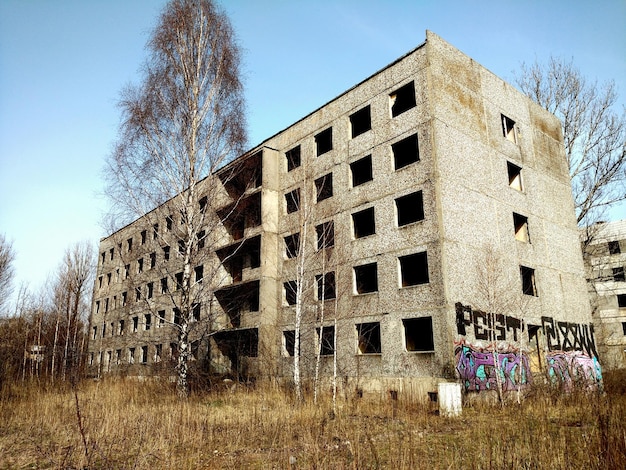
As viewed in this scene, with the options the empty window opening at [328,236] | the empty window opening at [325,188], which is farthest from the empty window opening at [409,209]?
the empty window opening at [325,188]

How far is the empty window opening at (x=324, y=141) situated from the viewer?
22109mm

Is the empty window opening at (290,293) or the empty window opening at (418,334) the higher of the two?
the empty window opening at (290,293)

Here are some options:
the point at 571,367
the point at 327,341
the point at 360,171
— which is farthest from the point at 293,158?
the point at 571,367

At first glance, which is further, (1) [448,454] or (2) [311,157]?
(2) [311,157]

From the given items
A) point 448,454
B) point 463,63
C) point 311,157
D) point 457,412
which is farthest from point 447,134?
point 448,454

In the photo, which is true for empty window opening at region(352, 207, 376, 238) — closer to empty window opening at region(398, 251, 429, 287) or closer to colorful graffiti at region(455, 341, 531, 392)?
empty window opening at region(398, 251, 429, 287)

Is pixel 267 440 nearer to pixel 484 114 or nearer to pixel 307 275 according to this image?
pixel 307 275

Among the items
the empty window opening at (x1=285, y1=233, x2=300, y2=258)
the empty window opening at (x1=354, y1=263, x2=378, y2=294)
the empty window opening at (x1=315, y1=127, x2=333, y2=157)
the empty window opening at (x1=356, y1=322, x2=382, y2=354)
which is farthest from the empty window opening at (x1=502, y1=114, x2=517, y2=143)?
the empty window opening at (x1=356, y1=322, x2=382, y2=354)

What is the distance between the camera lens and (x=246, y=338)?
886 inches

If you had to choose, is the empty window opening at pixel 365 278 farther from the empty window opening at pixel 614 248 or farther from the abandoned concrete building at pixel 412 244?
the empty window opening at pixel 614 248

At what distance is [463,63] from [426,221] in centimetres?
807

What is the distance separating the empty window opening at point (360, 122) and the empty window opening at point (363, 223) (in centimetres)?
384

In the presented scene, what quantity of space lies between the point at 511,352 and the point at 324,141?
42.3 feet

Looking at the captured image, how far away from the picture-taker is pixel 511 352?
1661cm
